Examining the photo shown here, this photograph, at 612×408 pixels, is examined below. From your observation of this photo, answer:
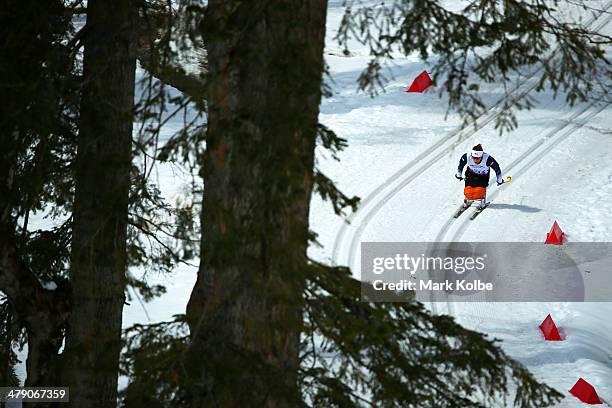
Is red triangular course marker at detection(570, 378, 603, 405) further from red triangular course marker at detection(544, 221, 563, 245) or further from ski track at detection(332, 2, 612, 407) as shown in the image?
red triangular course marker at detection(544, 221, 563, 245)

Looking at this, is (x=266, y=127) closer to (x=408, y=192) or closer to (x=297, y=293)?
(x=297, y=293)

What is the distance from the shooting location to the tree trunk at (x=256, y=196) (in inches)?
171

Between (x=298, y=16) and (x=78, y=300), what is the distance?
3.60 meters

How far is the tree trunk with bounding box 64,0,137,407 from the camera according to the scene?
644cm

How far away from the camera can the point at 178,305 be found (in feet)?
46.1

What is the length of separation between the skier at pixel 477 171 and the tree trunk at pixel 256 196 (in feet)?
38.4

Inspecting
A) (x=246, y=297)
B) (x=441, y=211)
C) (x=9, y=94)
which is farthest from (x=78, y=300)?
(x=441, y=211)

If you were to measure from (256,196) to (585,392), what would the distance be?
27.3ft

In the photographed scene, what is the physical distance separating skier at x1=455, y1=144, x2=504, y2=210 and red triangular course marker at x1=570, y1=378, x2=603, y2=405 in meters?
5.52

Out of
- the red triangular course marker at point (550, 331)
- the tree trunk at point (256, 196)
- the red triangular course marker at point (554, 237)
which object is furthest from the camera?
the red triangular course marker at point (554, 237)

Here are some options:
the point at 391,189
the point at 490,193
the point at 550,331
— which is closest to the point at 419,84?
the point at 490,193

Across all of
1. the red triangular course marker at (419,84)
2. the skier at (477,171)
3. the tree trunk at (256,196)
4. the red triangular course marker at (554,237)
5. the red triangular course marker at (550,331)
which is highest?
the red triangular course marker at (419,84)

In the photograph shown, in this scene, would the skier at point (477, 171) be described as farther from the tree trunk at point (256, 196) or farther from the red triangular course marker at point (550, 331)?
the tree trunk at point (256, 196)

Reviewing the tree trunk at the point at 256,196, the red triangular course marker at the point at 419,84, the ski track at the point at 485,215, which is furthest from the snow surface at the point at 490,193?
the tree trunk at the point at 256,196
